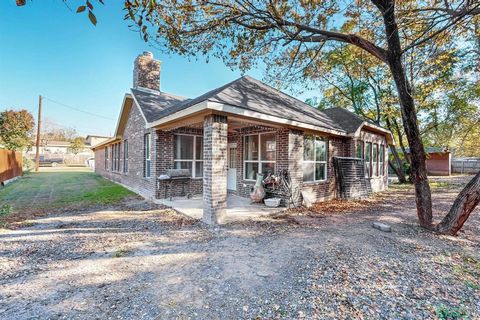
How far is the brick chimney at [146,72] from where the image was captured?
11.5 m

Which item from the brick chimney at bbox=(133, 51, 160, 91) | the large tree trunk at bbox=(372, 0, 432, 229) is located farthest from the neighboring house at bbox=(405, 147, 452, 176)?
the brick chimney at bbox=(133, 51, 160, 91)

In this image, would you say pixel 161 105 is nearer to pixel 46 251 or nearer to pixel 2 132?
pixel 46 251

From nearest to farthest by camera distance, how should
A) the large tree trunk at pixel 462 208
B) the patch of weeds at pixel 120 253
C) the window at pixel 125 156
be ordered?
the patch of weeds at pixel 120 253 < the large tree trunk at pixel 462 208 < the window at pixel 125 156

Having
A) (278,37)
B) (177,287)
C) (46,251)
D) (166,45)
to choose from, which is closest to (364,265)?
(177,287)

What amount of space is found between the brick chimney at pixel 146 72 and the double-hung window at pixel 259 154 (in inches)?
249

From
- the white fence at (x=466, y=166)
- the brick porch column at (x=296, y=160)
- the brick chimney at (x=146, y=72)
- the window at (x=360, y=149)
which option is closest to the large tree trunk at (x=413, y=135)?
the brick porch column at (x=296, y=160)

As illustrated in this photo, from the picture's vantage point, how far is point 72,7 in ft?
5.99

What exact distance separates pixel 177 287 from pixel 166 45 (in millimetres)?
5758

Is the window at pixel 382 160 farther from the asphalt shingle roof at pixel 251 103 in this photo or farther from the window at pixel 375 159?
the asphalt shingle roof at pixel 251 103

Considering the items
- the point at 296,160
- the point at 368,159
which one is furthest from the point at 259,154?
the point at 368,159

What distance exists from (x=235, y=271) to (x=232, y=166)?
260 inches

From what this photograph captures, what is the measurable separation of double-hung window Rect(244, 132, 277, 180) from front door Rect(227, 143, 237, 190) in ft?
2.12

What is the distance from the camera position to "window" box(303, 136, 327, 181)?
27.9ft

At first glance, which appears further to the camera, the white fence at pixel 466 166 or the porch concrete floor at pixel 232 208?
the white fence at pixel 466 166
